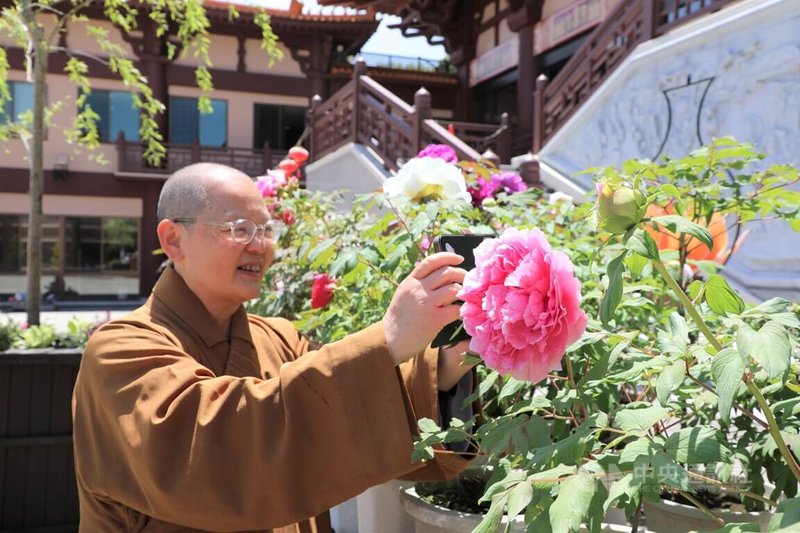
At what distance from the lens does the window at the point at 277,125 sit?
17.3 metres

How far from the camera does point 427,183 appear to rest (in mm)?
1653

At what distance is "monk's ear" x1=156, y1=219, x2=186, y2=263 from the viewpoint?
1540 millimetres

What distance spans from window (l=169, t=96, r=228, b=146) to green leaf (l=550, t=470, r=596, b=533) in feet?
54.0

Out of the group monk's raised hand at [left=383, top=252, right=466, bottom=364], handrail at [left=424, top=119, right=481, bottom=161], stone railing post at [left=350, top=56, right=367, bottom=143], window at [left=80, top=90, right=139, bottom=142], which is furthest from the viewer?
window at [left=80, top=90, right=139, bottom=142]

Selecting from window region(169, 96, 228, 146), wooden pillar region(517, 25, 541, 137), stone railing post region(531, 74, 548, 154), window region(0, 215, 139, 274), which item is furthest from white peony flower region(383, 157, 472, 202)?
Answer: window region(0, 215, 139, 274)

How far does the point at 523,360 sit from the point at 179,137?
17.0 m

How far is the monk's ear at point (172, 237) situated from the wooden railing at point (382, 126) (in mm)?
4226

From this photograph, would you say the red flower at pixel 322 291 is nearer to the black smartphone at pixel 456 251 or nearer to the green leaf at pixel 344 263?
the green leaf at pixel 344 263

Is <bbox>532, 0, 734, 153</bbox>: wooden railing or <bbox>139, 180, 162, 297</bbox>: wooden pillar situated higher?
<bbox>532, 0, 734, 153</bbox>: wooden railing

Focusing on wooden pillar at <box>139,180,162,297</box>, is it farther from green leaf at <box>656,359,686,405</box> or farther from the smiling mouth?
green leaf at <box>656,359,686,405</box>

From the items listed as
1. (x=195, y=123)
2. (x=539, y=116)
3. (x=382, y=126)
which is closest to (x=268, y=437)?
(x=539, y=116)

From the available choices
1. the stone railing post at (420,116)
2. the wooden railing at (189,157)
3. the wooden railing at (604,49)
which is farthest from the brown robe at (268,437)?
the wooden railing at (189,157)

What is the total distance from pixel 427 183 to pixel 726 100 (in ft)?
13.9

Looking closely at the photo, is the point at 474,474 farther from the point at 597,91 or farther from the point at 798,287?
the point at 597,91
